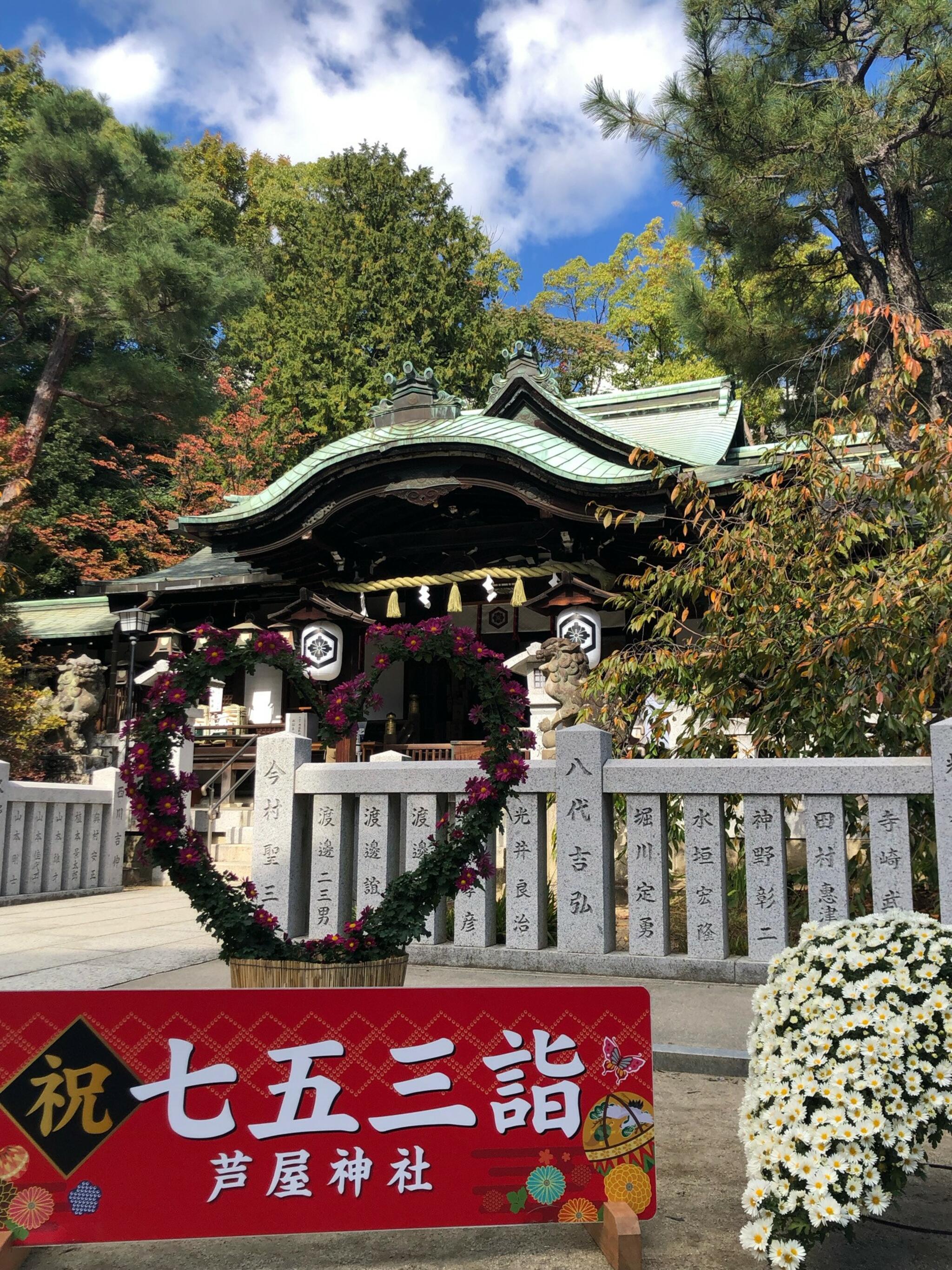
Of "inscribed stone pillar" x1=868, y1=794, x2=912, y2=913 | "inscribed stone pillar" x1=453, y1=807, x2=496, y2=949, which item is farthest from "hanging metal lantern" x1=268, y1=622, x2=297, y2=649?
"inscribed stone pillar" x1=868, y1=794, x2=912, y2=913

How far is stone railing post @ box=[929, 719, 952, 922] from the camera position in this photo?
508cm

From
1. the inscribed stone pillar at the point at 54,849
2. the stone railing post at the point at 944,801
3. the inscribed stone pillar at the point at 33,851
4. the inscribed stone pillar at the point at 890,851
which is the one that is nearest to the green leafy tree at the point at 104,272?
the inscribed stone pillar at the point at 54,849

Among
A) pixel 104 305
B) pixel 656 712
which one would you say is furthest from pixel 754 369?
pixel 104 305

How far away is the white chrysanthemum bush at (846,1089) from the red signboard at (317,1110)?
0.34 meters

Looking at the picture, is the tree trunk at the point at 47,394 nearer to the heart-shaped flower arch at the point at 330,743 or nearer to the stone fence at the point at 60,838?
the stone fence at the point at 60,838

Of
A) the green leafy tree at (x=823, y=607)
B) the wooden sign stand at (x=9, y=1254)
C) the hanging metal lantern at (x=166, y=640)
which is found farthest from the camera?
the hanging metal lantern at (x=166, y=640)

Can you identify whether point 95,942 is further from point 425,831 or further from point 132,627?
point 132,627

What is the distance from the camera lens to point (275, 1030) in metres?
2.45

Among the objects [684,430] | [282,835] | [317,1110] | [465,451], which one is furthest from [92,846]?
[684,430]

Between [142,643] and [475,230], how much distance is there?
61.9 feet

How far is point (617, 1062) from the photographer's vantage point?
2.49 metres

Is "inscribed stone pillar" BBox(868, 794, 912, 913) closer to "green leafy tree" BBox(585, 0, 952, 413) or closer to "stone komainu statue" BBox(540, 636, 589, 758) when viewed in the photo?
"stone komainu statue" BBox(540, 636, 589, 758)

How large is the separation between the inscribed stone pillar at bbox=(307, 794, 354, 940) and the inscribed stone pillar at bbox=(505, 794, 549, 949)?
3.53ft

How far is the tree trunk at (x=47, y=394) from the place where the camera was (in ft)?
69.1
